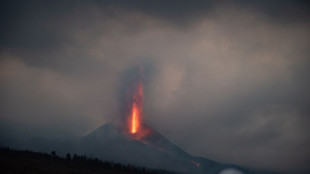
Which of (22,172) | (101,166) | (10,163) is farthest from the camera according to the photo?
(101,166)

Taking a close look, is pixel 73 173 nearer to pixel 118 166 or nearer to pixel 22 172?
pixel 22 172

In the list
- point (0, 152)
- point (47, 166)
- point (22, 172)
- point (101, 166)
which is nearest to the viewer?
point (22, 172)

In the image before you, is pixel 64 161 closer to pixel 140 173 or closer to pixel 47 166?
pixel 47 166

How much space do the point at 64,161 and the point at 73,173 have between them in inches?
1662

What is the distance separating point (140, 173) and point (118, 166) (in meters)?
15.6

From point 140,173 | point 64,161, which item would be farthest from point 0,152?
point 140,173

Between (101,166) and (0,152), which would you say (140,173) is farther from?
(0,152)

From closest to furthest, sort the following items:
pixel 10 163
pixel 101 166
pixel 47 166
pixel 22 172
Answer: pixel 22 172
pixel 10 163
pixel 47 166
pixel 101 166

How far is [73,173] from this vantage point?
126 m

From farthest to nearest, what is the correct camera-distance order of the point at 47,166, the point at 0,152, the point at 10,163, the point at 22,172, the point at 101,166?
the point at 101,166
the point at 0,152
the point at 47,166
the point at 10,163
the point at 22,172

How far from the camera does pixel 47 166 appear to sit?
13662 cm

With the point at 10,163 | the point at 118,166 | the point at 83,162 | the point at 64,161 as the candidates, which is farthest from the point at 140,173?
the point at 10,163

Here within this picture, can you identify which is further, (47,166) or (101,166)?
(101,166)

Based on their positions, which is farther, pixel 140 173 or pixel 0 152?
pixel 140 173
